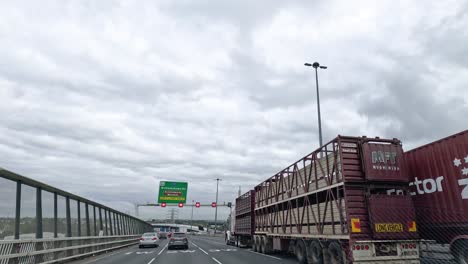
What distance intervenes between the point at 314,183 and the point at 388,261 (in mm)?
3754

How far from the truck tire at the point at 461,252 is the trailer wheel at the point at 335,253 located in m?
3.13

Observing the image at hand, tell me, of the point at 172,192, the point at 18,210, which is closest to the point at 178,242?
the point at 18,210

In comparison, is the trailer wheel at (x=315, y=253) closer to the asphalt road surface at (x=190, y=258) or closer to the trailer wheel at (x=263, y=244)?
the asphalt road surface at (x=190, y=258)

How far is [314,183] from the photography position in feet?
41.7

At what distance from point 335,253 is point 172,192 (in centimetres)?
3363

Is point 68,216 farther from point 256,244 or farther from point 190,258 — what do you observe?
point 256,244

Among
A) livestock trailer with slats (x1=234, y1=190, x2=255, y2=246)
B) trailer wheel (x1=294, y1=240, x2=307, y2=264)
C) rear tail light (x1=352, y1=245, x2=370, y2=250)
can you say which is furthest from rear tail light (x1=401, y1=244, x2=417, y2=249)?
livestock trailer with slats (x1=234, y1=190, x2=255, y2=246)

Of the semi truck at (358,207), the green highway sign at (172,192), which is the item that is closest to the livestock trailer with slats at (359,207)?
the semi truck at (358,207)

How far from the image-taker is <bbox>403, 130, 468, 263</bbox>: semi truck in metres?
9.38

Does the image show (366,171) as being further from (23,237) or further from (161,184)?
(161,184)

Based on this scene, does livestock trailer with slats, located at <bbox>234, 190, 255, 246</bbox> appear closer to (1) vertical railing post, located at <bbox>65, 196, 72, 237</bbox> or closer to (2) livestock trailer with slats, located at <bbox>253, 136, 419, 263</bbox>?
(2) livestock trailer with slats, located at <bbox>253, 136, 419, 263</bbox>

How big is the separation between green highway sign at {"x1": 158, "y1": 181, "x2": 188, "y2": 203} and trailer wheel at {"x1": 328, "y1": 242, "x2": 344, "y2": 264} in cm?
3291

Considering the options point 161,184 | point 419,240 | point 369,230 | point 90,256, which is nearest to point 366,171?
point 369,230

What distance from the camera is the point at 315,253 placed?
40.8ft
